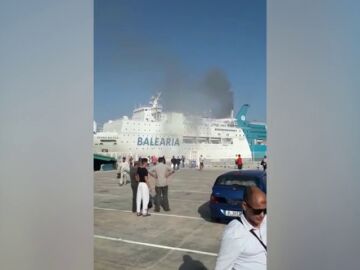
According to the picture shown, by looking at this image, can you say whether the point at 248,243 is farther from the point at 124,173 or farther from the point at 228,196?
the point at 124,173

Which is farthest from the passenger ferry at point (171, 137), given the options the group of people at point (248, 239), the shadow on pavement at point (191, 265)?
the group of people at point (248, 239)

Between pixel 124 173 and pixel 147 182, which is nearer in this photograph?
pixel 147 182

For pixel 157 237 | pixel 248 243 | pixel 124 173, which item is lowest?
pixel 157 237

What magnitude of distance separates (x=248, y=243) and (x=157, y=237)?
2.28 meters

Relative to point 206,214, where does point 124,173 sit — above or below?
above

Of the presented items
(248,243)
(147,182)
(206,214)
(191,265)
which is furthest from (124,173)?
(248,243)

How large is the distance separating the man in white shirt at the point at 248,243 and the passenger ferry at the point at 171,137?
3387 millimetres

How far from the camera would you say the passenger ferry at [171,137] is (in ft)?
20.4

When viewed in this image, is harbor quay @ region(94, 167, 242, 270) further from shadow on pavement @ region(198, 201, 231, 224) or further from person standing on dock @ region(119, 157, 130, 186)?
person standing on dock @ region(119, 157, 130, 186)

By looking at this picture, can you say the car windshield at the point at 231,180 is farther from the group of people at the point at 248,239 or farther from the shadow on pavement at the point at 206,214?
the group of people at the point at 248,239

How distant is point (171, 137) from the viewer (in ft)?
27.0
